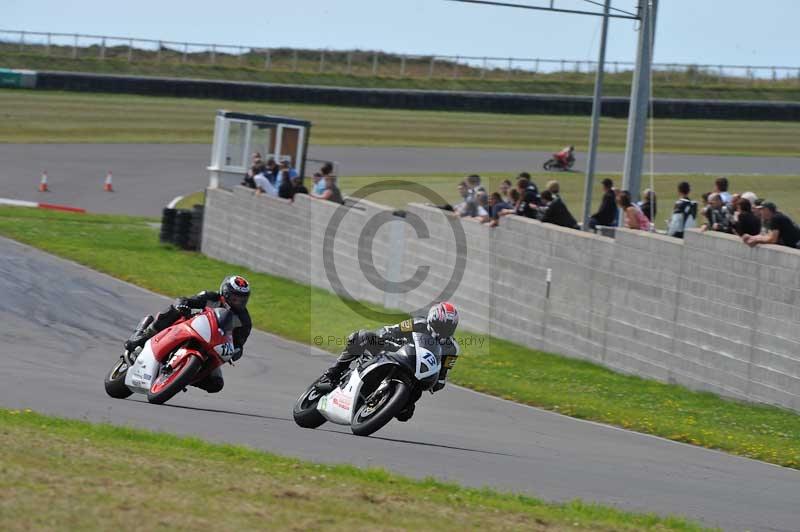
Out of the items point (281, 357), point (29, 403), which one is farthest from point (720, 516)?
point (281, 357)

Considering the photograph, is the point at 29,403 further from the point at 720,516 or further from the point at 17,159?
the point at 17,159

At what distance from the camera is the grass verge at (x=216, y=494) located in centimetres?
636

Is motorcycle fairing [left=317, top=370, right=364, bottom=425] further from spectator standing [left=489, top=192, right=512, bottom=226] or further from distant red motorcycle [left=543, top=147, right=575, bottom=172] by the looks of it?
distant red motorcycle [left=543, top=147, right=575, bottom=172]

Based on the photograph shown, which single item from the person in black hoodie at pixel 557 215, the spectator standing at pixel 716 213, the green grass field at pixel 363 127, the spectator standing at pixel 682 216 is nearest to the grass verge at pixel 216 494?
the spectator standing at pixel 716 213

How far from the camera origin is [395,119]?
167 feet

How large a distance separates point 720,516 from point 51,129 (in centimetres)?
4100

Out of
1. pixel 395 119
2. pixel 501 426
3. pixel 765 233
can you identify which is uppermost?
pixel 395 119

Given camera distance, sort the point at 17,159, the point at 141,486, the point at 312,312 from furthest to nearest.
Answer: the point at 17,159 → the point at 312,312 → the point at 141,486

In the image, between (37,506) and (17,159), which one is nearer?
(37,506)

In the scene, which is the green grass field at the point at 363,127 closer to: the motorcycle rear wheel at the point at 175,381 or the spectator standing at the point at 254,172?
the spectator standing at the point at 254,172

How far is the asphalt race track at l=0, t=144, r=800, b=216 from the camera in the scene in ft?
118

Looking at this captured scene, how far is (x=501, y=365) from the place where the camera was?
17.5 metres

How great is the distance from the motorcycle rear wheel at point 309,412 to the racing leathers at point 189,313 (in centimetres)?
88

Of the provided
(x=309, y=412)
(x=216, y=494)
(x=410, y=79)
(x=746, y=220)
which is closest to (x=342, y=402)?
(x=309, y=412)
